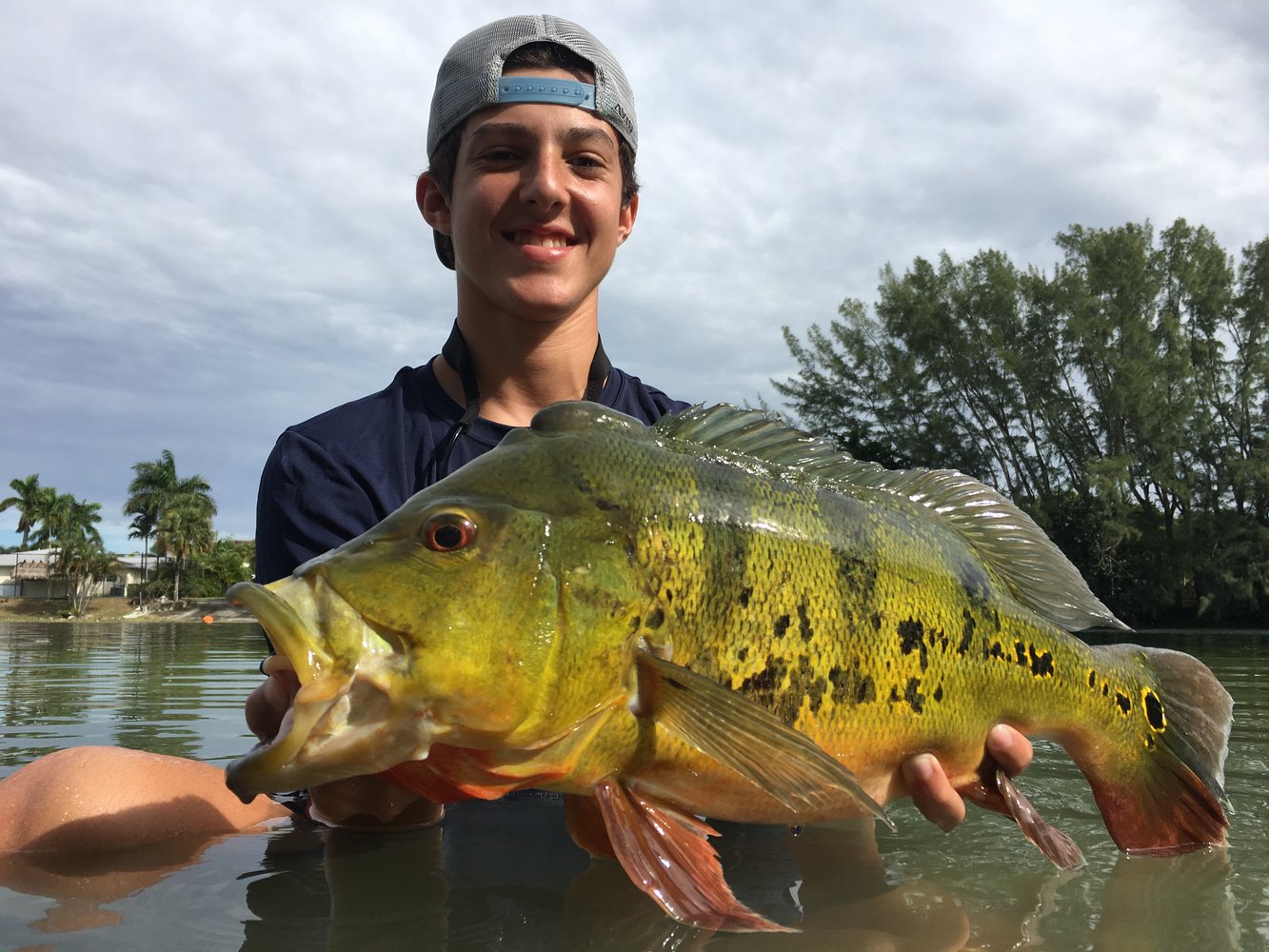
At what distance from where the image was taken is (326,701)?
165cm

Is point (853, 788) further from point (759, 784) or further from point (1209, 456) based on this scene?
point (1209, 456)

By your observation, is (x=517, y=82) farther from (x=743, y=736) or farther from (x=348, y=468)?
(x=743, y=736)

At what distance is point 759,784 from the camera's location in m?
1.88

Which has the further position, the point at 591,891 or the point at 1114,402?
the point at 1114,402

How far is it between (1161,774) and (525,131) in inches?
113

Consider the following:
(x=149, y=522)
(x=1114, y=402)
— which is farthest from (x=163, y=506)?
(x=1114, y=402)

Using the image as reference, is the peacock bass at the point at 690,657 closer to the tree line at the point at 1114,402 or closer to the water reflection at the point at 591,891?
the water reflection at the point at 591,891

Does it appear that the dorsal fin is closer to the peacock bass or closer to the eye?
the peacock bass

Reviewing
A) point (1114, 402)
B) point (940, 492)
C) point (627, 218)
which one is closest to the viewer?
point (940, 492)

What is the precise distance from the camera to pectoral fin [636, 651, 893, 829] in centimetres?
184

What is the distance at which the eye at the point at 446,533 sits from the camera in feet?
6.14

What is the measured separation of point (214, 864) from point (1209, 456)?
3324cm

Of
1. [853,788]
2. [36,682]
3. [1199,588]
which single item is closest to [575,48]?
[853,788]

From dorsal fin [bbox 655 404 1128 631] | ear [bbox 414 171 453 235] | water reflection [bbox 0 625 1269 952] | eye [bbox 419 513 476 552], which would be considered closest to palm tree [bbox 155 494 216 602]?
ear [bbox 414 171 453 235]
